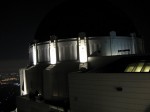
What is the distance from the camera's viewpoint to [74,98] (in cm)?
2314

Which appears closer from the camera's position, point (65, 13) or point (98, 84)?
point (98, 84)

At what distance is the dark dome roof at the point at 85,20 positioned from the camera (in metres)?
31.8

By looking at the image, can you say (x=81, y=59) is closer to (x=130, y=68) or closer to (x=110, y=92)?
(x=130, y=68)

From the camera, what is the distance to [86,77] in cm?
2172

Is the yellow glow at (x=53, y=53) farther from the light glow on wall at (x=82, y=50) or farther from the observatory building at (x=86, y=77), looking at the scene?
the light glow on wall at (x=82, y=50)

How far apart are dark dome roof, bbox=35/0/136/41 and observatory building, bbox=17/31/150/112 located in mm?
1346

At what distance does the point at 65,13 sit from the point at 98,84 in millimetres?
17697

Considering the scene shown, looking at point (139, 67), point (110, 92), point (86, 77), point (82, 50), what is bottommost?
point (110, 92)

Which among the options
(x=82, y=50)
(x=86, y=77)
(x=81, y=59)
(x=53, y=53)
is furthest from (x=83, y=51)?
(x=86, y=77)

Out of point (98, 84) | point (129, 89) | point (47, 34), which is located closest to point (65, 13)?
point (47, 34)

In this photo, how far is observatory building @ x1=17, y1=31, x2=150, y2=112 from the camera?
18.3 meters

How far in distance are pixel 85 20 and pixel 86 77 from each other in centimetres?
1317

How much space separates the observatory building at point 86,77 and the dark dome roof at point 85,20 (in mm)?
1346

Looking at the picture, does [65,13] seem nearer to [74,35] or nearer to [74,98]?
[74,35]
